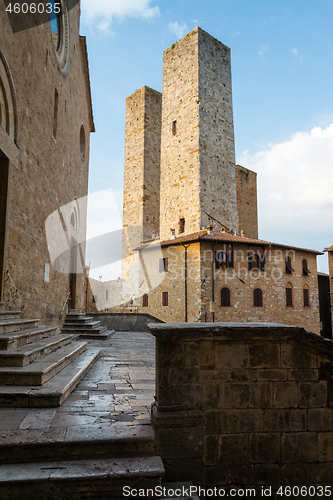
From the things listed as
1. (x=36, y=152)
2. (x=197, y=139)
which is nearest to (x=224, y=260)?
(x=197, y=139)

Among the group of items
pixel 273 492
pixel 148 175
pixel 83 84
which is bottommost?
pixel 273 492

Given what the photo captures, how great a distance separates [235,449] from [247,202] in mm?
30209

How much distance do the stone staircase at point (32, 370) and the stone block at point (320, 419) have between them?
2361 millimetres

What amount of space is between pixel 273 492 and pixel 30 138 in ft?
21.3

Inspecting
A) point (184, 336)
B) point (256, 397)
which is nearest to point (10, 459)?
point (184, 336)

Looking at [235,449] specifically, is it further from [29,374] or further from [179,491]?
[29,374]

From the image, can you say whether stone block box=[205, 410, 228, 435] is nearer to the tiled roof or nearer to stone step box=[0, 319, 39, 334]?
stone step box=[0, 319, 39, 334]

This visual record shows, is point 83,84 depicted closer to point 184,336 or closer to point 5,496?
point 184,336

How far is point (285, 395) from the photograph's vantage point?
9.86ft

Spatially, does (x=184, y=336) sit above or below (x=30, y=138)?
below

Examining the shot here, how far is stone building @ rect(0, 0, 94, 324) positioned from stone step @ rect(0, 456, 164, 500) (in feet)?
11.0

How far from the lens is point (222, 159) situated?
2252 centimetres

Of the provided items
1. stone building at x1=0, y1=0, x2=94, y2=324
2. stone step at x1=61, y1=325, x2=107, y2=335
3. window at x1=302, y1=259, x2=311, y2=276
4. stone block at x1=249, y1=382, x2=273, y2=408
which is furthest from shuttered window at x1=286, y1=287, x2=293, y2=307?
stone block at x1=249, y1=382, x2=273, y2=408

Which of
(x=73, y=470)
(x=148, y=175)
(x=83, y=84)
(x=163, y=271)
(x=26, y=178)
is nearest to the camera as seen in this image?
(x=73, y=470)
